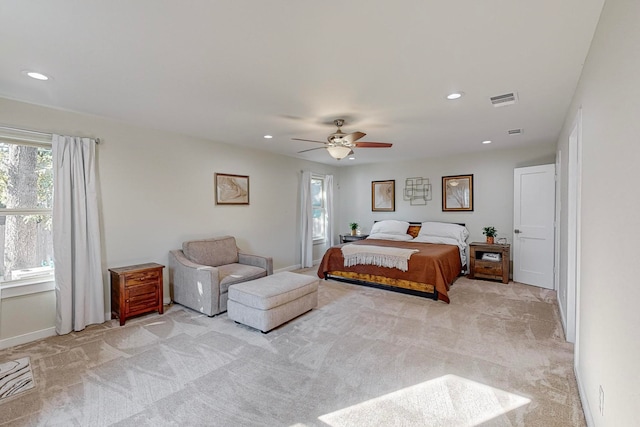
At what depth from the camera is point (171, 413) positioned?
1.95m

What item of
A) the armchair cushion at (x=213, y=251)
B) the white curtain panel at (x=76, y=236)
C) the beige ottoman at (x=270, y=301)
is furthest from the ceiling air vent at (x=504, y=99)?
the white curtain panel at (x=76, y=236)

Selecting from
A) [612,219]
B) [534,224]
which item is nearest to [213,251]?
[612,219]

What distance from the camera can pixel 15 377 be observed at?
238 centimetres

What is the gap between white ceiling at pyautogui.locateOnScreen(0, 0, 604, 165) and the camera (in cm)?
163

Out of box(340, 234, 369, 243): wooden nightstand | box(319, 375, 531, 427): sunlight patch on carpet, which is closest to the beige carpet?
box(319, 375, 531, 427): sunlight patch on carpet

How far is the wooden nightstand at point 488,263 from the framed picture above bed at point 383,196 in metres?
2.08

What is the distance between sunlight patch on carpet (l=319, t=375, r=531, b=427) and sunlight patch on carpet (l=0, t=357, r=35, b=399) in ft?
7.75

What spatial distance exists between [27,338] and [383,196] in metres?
6.35

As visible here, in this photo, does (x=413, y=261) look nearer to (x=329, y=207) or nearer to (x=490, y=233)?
(x=490, y=233)

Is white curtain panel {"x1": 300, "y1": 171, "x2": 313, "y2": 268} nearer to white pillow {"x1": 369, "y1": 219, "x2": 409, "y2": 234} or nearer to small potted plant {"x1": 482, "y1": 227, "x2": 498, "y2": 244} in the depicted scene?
white pillow {"x1": 369, "y1": 219, "x2": 409, "y2": 234}

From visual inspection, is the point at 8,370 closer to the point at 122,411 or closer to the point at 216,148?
the point at 122,411

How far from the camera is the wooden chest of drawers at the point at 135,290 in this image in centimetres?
337

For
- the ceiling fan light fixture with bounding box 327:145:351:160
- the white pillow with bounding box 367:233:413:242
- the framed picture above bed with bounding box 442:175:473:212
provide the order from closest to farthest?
1. the ceiling fan light fixture with bounding box 327:145:351:160
2. the framed picture above bed with bounding box 442:175:473:212
3. the white pillow with bounding box 367:233:413:242

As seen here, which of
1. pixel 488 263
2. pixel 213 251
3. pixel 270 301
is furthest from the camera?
pixel 488 263
